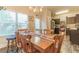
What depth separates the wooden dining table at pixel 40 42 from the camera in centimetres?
284

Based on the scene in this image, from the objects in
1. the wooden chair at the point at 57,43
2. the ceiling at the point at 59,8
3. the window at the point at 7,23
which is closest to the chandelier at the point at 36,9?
the ceiling at the point at 59,8

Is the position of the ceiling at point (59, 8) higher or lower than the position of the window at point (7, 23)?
higher

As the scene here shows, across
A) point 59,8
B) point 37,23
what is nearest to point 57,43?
point 37,23

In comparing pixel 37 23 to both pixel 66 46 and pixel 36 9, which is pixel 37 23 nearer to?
pixel 36 9

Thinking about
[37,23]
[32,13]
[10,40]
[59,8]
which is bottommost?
[10,40]

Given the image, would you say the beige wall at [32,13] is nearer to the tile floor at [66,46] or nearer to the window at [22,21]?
the window at [22,21]

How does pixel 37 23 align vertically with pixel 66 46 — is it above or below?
above

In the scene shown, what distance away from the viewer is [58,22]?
2.92m

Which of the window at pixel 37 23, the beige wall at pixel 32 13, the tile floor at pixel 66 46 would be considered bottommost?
the tile floor at pixel 66 46

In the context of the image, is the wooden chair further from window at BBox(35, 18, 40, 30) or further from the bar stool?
the bar stool

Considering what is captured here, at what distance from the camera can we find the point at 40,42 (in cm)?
290

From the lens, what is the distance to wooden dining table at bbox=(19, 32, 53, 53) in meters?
2.84
